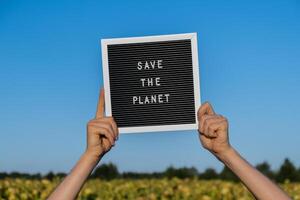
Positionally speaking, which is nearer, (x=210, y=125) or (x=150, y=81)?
(x=210, y=125)

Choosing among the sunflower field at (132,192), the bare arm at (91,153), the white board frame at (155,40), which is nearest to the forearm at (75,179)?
the bare arm at (91,153)

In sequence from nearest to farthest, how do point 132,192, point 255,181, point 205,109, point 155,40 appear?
1. point 255,181
2. point 205,109
3. point 155,40
4. point 132,192

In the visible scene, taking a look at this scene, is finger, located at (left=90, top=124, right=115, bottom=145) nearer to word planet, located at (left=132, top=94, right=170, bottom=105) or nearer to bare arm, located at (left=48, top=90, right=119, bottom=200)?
bare arm, located at (left=48, top=90, right=119, bottom=200)

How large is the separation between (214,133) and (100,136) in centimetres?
39

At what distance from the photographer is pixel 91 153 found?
2234mm

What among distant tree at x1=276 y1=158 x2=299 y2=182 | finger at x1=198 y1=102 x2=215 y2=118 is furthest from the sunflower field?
distant tree at x1=276 y1=158 x2=299 y2=182

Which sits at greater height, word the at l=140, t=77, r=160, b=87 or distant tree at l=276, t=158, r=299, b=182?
word the at l=140, t=77, r=160, b=87

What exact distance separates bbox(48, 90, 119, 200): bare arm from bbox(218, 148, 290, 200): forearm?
0.42 m

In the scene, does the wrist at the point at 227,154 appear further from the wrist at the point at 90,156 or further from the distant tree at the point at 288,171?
the distant tree at the point at 288,171

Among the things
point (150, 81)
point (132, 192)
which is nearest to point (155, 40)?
point (150, 81)

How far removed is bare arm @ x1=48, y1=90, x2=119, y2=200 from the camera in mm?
2158

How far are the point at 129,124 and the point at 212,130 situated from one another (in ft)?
1.43

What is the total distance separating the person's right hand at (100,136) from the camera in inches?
A: 87.4

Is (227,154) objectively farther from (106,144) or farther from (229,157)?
(106,144)
